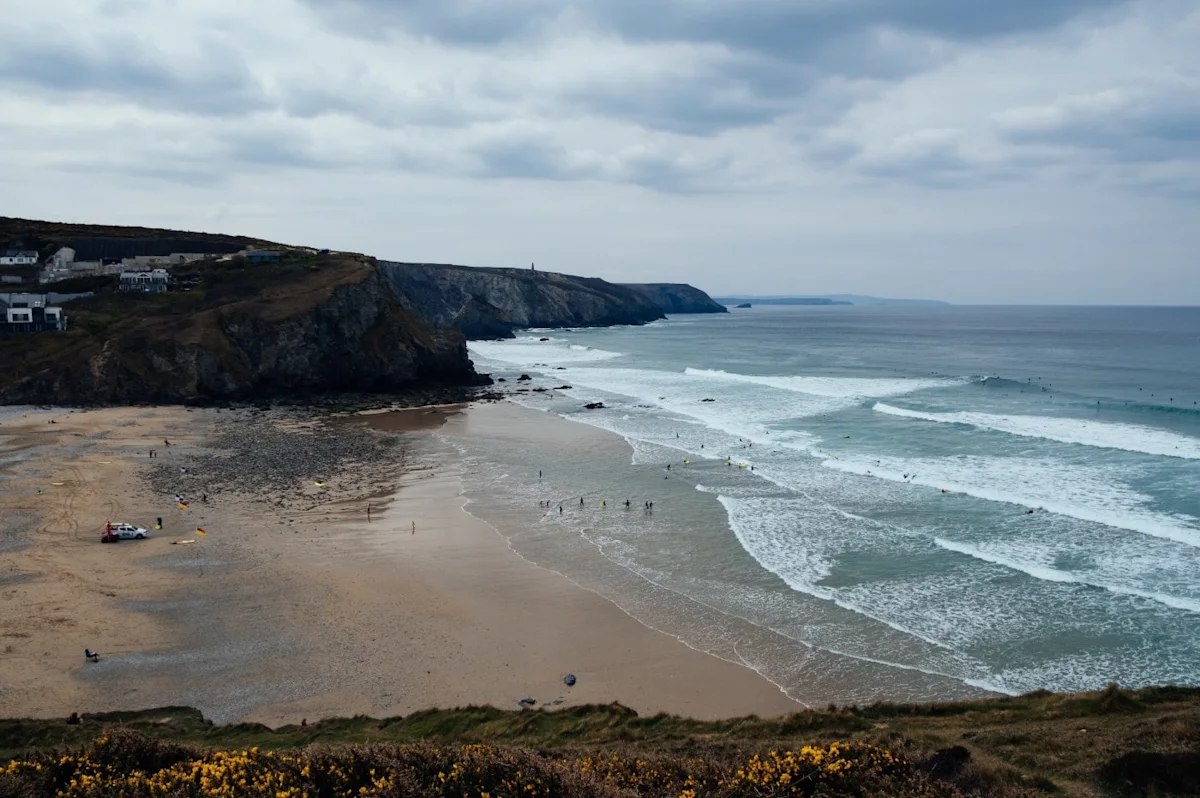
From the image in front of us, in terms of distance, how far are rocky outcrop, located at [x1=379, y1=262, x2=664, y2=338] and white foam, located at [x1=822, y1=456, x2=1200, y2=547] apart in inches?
3608

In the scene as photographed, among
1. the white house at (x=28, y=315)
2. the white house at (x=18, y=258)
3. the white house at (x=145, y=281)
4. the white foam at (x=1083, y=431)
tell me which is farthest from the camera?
the white house at (x=18, y=258)

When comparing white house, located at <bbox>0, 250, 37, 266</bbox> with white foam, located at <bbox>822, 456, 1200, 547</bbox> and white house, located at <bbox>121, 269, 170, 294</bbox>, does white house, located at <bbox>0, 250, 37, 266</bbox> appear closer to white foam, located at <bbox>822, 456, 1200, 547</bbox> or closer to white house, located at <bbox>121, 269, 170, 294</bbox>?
white house, located at <bbox>121, 269, 170, 294</bbox>

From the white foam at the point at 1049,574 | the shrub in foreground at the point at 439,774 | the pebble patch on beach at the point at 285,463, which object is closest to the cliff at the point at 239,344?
the pebble patch on beach at the point at 285,463

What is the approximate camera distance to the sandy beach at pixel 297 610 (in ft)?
55.7

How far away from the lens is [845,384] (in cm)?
6838

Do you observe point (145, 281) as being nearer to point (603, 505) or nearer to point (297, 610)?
point (603, 505)

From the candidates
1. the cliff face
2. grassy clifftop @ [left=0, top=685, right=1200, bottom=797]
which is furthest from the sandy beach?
the cliff face

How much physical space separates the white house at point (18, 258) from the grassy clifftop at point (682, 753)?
76564 mm

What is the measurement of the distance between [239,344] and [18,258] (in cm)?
3462

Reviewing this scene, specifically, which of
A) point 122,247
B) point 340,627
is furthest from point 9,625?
point 122,247

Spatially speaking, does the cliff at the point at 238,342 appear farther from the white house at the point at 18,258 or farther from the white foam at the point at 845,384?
the white foam at the point at 845,384

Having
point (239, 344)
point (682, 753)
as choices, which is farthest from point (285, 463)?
point (682, 753)

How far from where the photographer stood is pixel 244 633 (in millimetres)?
19844

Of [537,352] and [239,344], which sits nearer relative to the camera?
[239,344]
